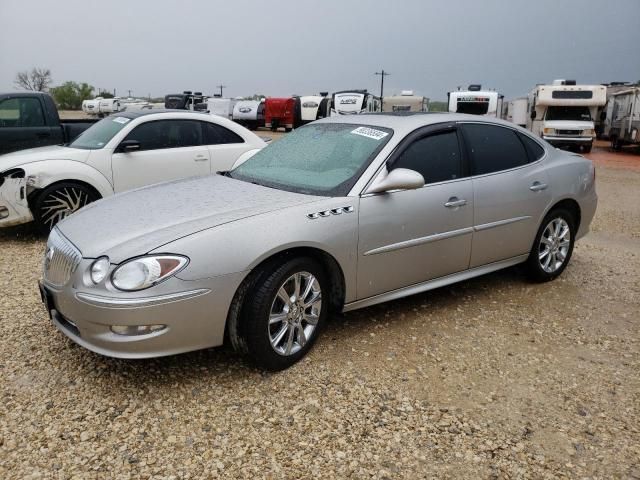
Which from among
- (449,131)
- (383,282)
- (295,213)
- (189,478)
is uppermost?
(449,131)

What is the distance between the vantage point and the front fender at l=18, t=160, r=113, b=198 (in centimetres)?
589

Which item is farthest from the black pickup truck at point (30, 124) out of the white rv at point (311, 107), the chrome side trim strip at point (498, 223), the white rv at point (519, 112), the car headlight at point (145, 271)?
the white rv at point (311, 107)

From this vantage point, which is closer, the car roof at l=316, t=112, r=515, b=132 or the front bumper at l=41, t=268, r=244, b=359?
the front bumper at l=41, t=268, r=244, b=359

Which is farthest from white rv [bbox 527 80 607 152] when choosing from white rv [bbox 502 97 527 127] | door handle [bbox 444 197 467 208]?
door handle [bbox 444 197 467 208]

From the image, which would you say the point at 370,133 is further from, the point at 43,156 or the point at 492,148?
the point at 43,156

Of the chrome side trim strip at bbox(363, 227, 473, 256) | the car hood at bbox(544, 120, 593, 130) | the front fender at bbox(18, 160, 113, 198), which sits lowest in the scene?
the chrome side trim strip at bbox(363, 227, 473, 256)

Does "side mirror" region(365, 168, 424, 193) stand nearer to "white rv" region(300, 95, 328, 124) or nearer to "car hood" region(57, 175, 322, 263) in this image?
"car hood" region(57, 175, 322, 263)

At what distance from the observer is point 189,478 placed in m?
2.38

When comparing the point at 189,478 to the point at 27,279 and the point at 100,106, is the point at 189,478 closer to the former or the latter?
the point at 27,279

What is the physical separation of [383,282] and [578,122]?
2015cm

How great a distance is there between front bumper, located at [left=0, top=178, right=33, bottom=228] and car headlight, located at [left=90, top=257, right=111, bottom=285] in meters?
3.64

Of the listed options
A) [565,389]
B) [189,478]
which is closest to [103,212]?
[189,478]

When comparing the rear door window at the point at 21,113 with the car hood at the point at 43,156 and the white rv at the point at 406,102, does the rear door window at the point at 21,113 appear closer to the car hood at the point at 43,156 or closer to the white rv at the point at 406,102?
the car hood at the point at 43,156

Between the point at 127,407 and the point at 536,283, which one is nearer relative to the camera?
the point at 127,407
